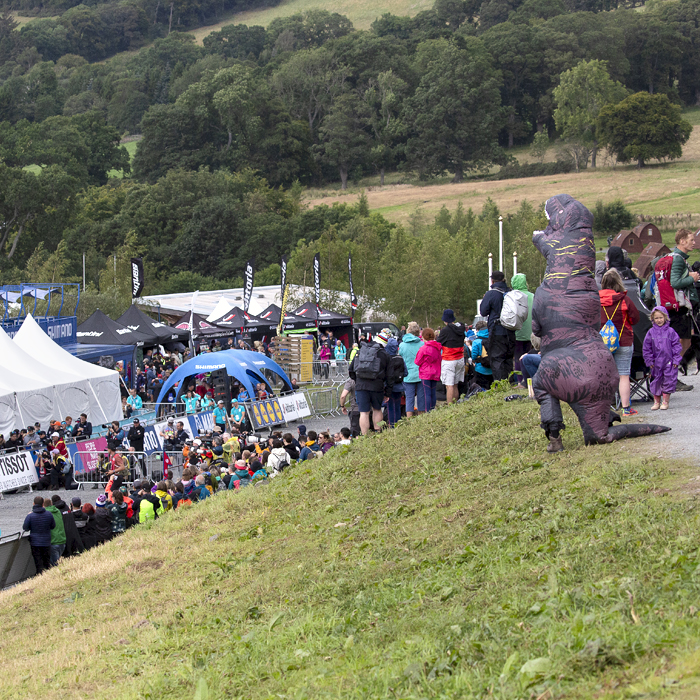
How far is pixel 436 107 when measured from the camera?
104 m

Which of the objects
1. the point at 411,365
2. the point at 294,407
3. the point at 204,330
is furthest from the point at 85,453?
the point at 204,330

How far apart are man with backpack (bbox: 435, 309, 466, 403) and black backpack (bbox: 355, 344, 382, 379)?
1040 mm

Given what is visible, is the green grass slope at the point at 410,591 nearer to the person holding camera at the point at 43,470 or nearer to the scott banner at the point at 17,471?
the scott banner at the point at 17,471

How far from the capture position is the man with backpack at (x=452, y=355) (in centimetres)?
1397

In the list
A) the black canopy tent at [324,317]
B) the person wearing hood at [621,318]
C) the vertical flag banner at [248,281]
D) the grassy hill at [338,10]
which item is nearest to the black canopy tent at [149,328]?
the vertical flag banner at [248,281]

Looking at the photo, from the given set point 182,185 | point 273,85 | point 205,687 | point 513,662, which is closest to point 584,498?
point 513,662

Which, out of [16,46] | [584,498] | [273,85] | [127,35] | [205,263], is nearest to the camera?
[584,498]

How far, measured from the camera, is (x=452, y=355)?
47.0 feet

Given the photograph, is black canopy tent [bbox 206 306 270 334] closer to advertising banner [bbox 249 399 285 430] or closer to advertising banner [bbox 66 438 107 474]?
advertising banner [bbox 249 399 285 430]

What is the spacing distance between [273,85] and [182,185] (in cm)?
3849

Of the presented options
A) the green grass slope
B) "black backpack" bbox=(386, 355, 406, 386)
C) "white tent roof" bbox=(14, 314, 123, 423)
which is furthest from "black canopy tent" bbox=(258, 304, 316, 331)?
the green grass slope

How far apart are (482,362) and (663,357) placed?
472 centimetres

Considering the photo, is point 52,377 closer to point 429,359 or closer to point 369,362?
point 369,362

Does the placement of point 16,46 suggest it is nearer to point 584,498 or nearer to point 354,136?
point 354,136
